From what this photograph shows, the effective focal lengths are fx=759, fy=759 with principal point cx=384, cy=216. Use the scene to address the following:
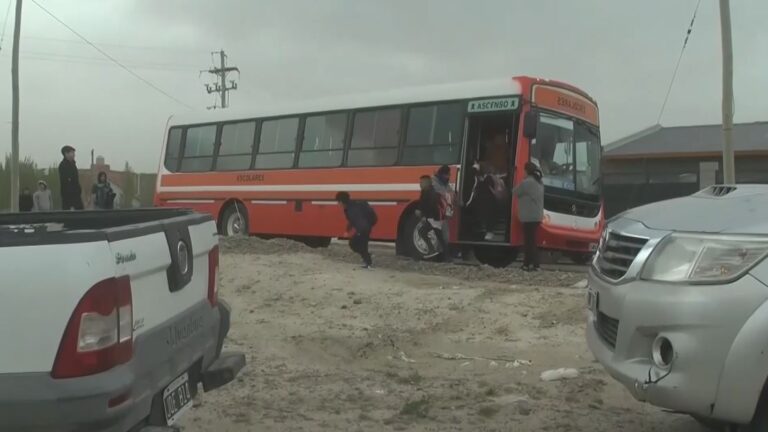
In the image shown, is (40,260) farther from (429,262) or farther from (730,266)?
(429,262)

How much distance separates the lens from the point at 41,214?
4.71 metres

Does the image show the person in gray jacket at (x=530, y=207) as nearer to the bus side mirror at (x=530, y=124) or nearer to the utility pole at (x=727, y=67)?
the bus side mirror at (x=530, y=124)

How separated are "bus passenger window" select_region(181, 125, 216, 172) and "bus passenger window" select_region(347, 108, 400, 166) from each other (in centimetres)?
436

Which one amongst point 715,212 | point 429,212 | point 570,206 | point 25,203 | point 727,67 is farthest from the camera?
point 25,203

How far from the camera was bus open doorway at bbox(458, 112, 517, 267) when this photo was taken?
12.4 meters


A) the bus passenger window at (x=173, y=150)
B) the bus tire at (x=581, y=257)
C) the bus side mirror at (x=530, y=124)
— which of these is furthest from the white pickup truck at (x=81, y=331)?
the bus passenger window at (x=173, y=150)

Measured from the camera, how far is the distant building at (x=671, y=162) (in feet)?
86.8

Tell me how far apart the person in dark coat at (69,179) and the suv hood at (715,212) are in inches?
498

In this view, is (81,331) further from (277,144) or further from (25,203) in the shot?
(25,203)

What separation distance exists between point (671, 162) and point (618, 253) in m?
26.9

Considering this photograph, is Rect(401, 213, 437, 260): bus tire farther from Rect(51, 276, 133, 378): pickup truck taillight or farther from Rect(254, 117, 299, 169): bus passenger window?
Rect(51, 276, 133, 378): pickup truck taillight

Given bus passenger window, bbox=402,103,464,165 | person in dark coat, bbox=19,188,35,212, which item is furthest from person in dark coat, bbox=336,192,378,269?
person in dark coat, bbox=19,188,35,212

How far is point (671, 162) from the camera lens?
1137 inches

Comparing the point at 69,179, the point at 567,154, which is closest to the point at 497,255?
the point at 567,154
